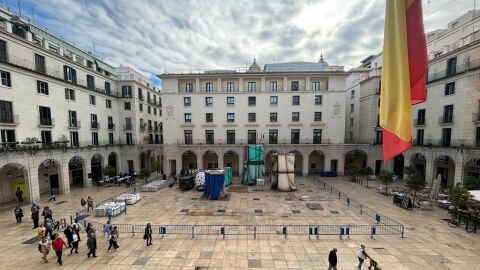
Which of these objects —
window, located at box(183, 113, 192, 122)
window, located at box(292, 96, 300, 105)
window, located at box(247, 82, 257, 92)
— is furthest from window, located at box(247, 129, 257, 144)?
window, located at box(183, 113, 192, 122)

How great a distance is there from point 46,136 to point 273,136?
3339 centimetres

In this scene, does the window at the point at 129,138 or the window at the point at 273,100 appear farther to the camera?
the window at the point at 129,138

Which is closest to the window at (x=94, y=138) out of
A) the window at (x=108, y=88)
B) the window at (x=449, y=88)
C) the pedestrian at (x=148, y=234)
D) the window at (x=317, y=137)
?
the window at (x=108, y=88)

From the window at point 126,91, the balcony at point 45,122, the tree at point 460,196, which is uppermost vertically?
the window at point 126,91

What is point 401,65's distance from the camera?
410cm

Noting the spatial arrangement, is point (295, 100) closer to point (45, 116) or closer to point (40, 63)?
point (45, 116)

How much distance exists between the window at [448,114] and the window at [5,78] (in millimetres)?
53912

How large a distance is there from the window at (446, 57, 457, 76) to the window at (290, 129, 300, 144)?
2184 cm

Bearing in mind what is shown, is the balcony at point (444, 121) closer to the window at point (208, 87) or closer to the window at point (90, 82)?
the window at point (208, 87)

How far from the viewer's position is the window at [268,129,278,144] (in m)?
37.0

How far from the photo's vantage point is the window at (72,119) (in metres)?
28.8

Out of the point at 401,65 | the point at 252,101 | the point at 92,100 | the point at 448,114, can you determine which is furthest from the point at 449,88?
the point at 92,100

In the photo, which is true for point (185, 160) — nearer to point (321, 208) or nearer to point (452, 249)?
point (321, 208)

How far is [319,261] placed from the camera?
11.4 m
